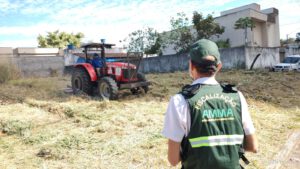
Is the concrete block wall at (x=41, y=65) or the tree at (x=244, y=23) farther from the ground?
the tree at (x=244, y=23)

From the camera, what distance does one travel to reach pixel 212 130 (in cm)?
183

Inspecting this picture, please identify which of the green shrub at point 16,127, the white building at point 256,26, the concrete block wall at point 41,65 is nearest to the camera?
the green shrub at point 16,127

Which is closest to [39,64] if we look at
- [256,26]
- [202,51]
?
[256,26]

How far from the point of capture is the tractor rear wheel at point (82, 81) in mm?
10438

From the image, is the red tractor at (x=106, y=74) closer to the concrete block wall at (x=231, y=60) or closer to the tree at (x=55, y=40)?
the concrete block wall at (x=231, y=60)

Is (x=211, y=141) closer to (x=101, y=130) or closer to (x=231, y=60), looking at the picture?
(x=101, y=130)

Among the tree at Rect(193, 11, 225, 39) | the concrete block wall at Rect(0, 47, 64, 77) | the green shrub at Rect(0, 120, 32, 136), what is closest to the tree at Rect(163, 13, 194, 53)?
the tree at Rect(193, 11, 225, 39)

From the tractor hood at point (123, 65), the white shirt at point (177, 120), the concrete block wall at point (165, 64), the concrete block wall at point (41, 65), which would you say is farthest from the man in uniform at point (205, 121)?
the concrete block wall at point (41, 65)

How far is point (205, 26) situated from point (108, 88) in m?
19.0

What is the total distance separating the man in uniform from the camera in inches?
71.5

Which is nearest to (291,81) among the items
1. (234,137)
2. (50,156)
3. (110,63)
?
(110,63)

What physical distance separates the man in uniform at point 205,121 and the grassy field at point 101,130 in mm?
2509

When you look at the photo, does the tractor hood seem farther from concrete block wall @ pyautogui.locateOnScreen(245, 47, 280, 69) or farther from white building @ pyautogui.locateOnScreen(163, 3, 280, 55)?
white building @ pyautogui.locateOnScreen(163, 3, 280, 55)

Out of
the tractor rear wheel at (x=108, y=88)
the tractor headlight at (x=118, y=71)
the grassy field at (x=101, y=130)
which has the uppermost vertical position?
the tractor headlight at (x=118, y=71)
